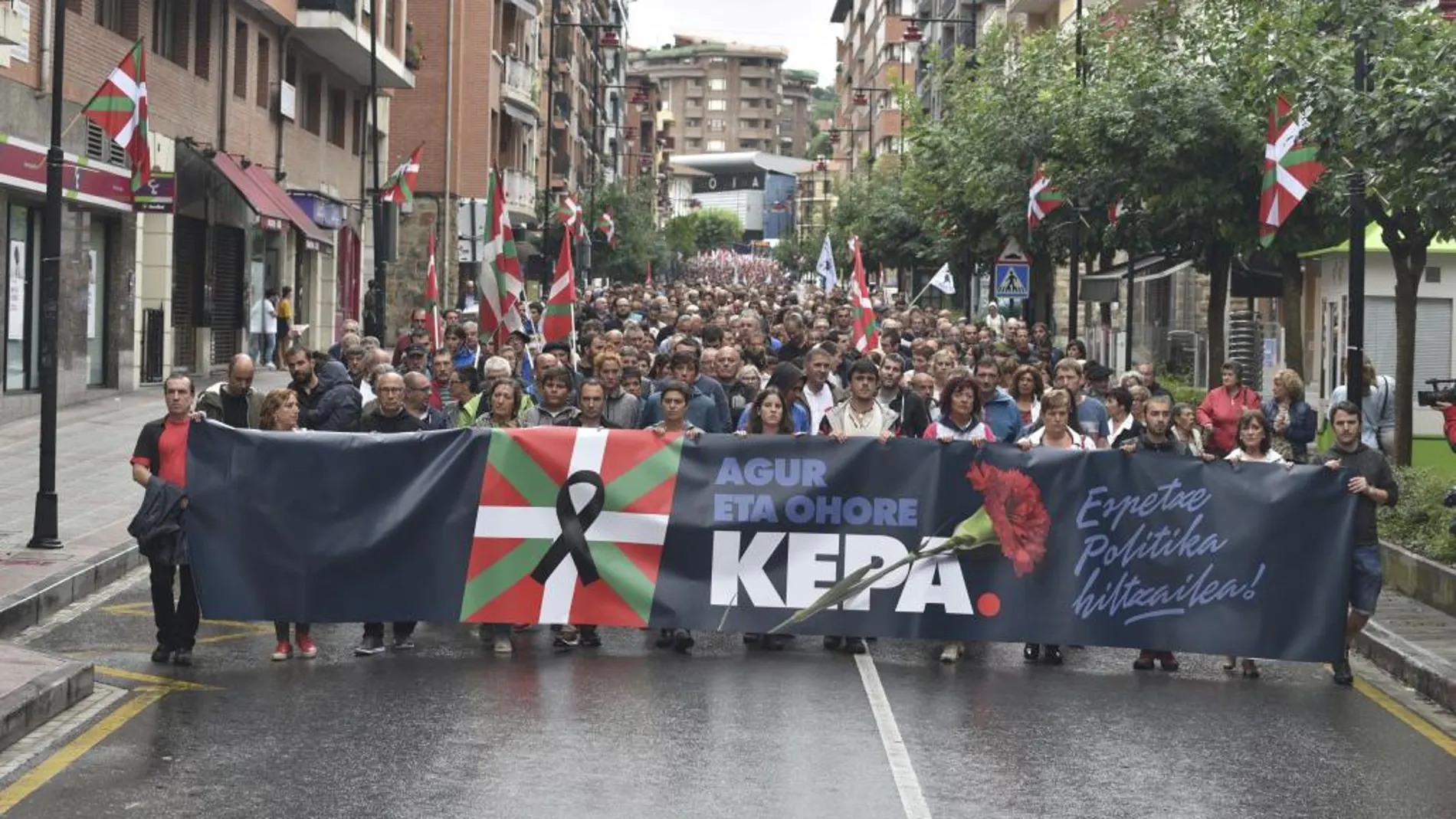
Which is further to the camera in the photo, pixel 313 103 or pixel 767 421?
pixel 313 103

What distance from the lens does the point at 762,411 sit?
1387 centimetres

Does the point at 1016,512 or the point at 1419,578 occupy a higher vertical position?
the point at 1016,512

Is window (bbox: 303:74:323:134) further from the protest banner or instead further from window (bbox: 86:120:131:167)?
the protest banner

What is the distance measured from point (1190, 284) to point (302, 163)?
2214cm

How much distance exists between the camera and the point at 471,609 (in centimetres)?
1320

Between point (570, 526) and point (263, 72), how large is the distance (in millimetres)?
30152

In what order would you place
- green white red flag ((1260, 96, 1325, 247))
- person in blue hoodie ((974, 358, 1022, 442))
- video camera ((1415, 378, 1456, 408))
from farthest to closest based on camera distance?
green white red flag ((1260, 96, 1325, 247))
person in blue hoodie ((974, 358, 1022, 442))
video camera ((1415, 378, 1456, 408))

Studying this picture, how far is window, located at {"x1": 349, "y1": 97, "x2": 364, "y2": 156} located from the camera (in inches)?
2078

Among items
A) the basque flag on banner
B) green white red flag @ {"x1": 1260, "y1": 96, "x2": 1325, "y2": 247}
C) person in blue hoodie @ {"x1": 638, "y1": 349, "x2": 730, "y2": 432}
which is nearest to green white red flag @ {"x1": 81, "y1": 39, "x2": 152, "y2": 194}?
person in blue hoodie @ {"x1": 638, "y1": 349, "x2": 730, "y2": 432}

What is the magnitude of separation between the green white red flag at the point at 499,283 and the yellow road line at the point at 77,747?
11.6 metres

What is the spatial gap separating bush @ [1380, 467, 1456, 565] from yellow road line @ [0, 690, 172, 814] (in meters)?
9.22

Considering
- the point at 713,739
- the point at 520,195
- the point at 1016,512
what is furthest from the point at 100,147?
the point at 520,195

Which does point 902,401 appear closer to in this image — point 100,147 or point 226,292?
point 100,147

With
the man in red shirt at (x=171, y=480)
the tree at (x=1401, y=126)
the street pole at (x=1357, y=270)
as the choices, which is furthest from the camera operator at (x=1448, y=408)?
the man in red shirt at (x=171, y=480)
